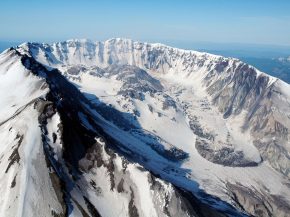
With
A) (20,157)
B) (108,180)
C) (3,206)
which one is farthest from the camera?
(108,180)

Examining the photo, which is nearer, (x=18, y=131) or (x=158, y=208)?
(x=158, y=208)

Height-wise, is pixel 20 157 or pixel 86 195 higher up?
pixel 20 157

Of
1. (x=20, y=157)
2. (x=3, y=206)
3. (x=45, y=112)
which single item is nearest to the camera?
(x=3, y=206)

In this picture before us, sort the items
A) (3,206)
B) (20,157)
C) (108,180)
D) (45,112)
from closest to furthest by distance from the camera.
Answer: (3,206) < (20,157) < (108,180) < (45,112)

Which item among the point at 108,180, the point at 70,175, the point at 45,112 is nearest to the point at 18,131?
the point at 45,112

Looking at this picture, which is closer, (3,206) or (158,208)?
(3,206)

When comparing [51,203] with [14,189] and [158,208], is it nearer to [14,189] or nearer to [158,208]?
[14,189]

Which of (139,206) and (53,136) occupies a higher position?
(53,136)

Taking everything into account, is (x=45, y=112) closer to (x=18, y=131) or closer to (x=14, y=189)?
(x=18, y=131)

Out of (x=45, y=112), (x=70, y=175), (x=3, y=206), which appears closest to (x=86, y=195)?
(x=70, y=175)
